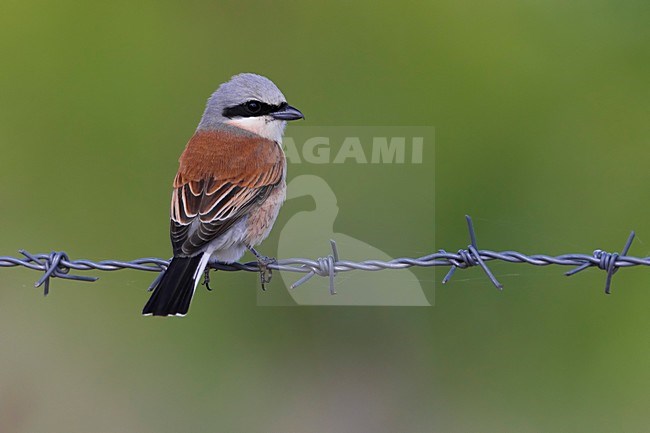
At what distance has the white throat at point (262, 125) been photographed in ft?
18.4

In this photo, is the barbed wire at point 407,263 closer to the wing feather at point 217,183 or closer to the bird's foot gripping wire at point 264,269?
the wing feather at point 217,183

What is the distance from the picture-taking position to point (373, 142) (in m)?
7.99

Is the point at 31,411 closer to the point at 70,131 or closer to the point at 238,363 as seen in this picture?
the point at 238,363

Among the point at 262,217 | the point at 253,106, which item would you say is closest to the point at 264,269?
the point at 262,217

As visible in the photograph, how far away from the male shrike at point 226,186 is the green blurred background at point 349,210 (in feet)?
4.68

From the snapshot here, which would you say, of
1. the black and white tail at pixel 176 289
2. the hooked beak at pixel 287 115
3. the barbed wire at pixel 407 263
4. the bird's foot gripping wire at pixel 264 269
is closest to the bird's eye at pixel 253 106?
the hooked beak at pixel 287 115

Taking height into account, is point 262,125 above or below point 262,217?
above

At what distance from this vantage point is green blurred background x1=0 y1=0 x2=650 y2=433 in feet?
20.3

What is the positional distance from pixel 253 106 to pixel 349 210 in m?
1.97

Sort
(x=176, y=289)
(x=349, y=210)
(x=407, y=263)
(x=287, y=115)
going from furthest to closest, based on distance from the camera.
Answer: (x=349, y=210) → (x=287, y=115) → (x=176, y=289) → (x=407, y=263)

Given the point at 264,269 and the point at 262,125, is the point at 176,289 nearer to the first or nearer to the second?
the point at 264,269

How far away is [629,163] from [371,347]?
302 centimetres

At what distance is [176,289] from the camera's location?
4355 mm

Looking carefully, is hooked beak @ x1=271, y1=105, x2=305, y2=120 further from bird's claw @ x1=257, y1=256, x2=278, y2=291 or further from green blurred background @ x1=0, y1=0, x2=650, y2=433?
green blurred background @ x1=0, y1=0, x2=650, y2=433
